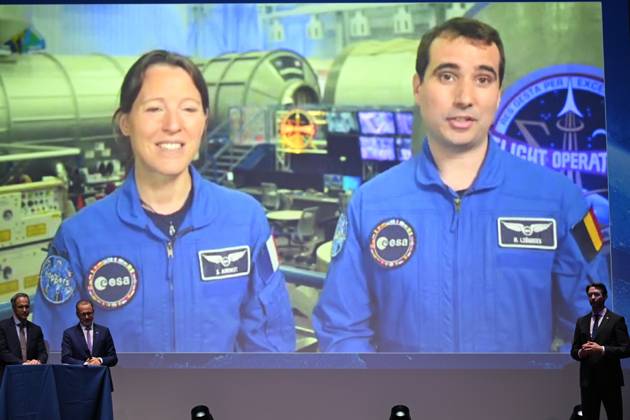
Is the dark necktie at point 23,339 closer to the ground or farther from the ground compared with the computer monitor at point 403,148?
closer to the ground

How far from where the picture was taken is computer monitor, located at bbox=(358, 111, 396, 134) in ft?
18.2

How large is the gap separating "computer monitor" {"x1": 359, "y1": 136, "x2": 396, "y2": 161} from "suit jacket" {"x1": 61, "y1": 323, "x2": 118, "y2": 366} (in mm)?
1961

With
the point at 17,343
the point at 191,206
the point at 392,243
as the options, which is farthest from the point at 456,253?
the point at 17,343

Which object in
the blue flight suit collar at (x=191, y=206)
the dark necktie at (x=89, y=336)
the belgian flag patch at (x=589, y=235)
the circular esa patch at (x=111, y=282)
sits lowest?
the dark necktie at (x=89, y=336)

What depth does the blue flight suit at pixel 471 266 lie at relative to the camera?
548 cm

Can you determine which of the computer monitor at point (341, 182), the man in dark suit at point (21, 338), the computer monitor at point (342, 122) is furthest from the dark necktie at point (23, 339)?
the computer monitor at point (342, 122)

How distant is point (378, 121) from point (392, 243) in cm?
75

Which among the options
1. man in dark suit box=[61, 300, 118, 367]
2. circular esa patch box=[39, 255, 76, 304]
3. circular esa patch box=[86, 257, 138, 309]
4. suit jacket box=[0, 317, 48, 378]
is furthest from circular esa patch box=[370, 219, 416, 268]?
suit jacket box=[0, 317, 48, 378]

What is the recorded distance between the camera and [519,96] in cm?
554

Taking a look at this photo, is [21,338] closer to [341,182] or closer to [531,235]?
[341,182]

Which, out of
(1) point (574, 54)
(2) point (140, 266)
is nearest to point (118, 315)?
(2) point (140, 266)

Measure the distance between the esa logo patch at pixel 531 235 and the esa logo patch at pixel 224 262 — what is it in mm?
1555

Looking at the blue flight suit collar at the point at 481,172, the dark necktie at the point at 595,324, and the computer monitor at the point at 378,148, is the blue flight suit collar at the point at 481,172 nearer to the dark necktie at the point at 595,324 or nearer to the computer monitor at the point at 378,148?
the computer monitor at the point at 378,148

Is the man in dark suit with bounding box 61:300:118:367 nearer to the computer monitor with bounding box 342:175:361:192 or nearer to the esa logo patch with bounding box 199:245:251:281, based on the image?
the esa logo patch with bounding box 199:245:251:281
